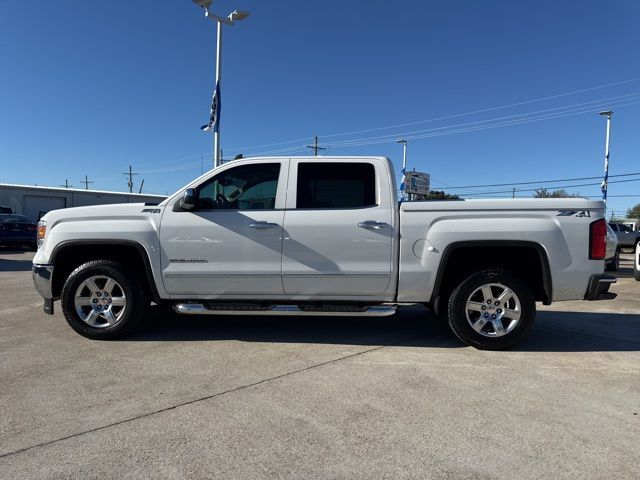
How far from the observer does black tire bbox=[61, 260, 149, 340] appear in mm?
5168

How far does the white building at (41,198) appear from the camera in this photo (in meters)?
30.6

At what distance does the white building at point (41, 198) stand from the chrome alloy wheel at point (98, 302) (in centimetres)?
2691

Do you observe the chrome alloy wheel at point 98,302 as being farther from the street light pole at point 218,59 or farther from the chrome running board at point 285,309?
the street light pole at point 218,59

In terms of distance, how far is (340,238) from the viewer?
16.3 ft

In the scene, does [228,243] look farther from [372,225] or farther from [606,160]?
[606,160]

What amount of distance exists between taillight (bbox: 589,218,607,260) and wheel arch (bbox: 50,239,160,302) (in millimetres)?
4541

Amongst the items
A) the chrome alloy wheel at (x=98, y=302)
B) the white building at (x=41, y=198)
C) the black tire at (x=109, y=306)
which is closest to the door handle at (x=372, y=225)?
the black tire at (x=109, y=306)

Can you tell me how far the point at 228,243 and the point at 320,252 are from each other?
0.99m

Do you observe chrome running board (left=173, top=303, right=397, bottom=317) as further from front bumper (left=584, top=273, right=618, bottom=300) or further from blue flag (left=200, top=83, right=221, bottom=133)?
blue flag (left=200, top=83, right=221, bottom=133)

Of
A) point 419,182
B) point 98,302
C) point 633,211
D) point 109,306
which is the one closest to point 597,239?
point 109,306

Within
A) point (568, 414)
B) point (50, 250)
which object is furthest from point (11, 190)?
point (568, 414)

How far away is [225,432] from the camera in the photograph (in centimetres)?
313

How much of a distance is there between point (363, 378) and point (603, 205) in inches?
118

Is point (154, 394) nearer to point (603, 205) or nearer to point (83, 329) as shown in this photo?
point (83, 329)
